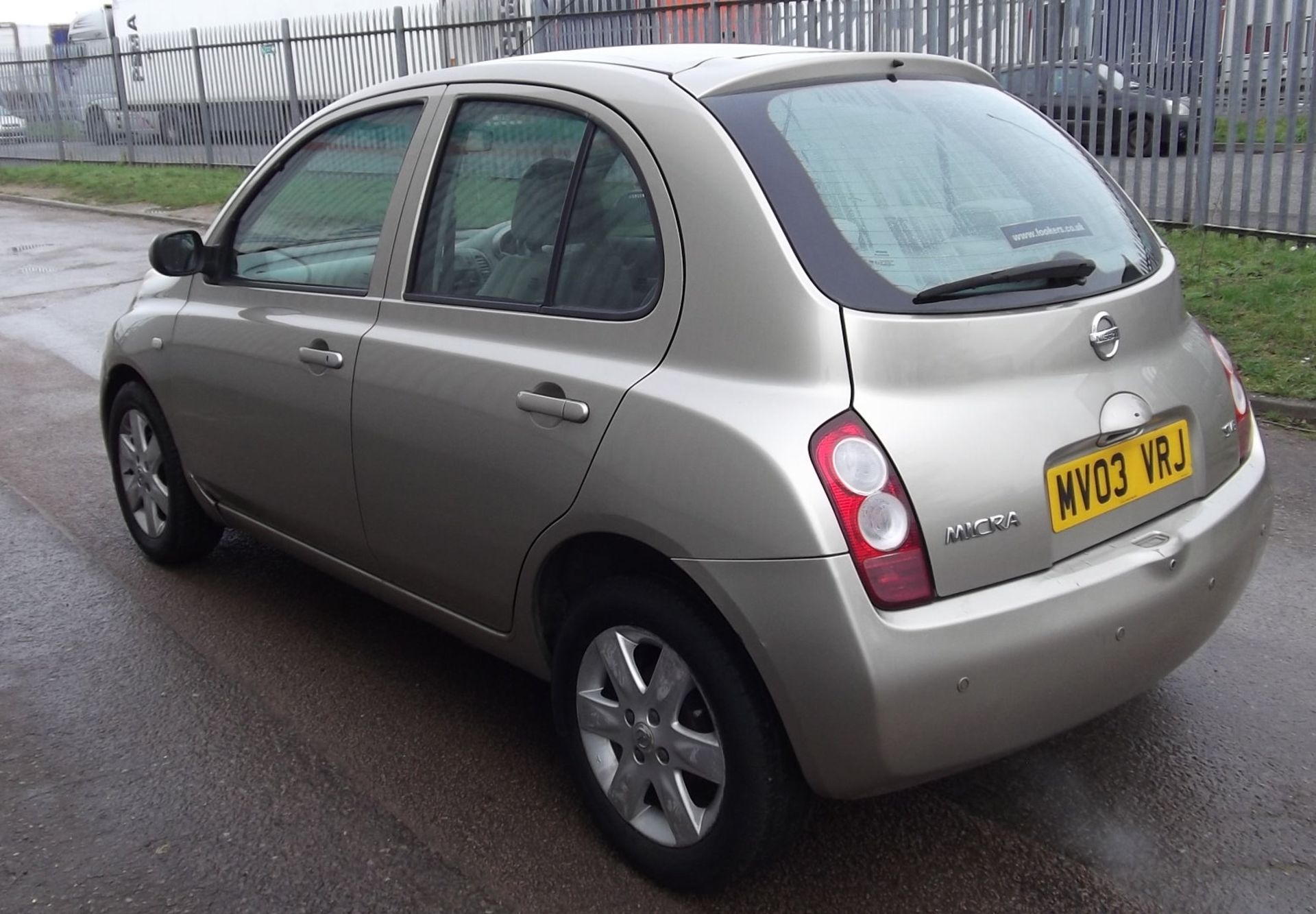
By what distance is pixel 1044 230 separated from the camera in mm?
2877

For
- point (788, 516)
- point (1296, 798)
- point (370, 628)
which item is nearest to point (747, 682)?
point (788, 516)

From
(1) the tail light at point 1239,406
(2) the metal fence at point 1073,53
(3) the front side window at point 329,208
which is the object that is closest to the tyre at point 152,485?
(3) the front side window at point 329,208

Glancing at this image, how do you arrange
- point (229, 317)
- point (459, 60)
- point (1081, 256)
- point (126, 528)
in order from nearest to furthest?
1. point (1081, 256)
2. point (229, 317)
3. point (126, 528)
4. point (459, 60)

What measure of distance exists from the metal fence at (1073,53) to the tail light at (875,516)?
313 inches

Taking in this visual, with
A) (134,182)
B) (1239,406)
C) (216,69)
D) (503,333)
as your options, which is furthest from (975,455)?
(216,69)

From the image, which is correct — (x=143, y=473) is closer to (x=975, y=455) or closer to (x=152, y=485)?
(x=152, y=485)

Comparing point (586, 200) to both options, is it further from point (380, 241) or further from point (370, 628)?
point (370, 628)

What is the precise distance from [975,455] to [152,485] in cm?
335

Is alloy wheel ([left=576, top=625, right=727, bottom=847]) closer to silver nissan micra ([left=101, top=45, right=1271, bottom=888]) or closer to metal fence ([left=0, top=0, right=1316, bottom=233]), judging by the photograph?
silver nissan micra ([left=101, top=45, right=1271, bottom=888])

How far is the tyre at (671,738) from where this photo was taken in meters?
2.54

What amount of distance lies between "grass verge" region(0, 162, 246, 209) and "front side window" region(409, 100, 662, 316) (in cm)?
1491

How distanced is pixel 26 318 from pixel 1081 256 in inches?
389

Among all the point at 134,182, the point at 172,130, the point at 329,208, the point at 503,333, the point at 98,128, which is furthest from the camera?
the point at 98,128

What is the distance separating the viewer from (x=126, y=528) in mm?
5340
